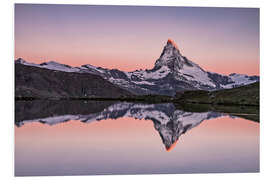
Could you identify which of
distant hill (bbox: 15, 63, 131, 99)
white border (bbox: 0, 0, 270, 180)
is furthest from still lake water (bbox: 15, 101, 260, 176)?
distant hill (bbox: 15, 63, 131, 99)

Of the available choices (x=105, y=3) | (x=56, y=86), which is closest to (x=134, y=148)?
(x=105, y=3)

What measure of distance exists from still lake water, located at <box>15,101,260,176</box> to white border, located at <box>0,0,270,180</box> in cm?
34

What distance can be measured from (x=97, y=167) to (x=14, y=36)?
7.58 meters

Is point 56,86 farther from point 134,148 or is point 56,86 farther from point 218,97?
point 134,148

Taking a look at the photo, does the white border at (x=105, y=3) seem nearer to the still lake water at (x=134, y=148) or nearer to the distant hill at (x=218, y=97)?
the still lake water at (x=134, y=148)

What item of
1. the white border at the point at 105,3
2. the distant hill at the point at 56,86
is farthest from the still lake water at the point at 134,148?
the distant hill at the point at 56,86

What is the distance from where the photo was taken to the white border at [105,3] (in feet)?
48.6

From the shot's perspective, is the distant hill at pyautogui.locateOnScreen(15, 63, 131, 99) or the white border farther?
the distant hill at pyautogui.locateOnScreen(15, 63, 131, 99)

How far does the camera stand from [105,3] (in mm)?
17953

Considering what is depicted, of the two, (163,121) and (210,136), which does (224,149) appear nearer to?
(210,136)

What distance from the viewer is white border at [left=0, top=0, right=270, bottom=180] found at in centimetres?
1480

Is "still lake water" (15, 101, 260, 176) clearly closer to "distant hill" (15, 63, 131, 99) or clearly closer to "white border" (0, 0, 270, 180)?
"white border" (0, 0, 270, 180)

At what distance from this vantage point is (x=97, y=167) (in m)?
14.6

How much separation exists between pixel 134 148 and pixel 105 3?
268 inches
